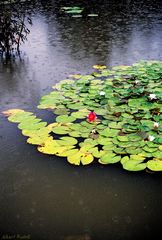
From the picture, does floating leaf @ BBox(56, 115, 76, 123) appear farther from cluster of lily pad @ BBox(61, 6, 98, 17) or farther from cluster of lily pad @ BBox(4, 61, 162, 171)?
cluster of lily pad @ BBox(61, 6, 98, 17)

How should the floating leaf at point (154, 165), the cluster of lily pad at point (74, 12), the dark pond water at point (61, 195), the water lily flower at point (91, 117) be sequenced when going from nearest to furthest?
the dark pond water at point (61, 195) < the floating leaf at point (154, 165) < the water lily flower at point (91, 117) < the cluster of lily pad at point (74, 12)

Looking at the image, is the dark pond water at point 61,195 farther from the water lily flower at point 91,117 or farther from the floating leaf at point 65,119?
the water lily flower at point 91,117

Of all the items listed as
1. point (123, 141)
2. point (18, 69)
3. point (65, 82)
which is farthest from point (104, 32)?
point (123, 141)

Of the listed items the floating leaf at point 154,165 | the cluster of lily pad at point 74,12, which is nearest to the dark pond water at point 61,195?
the floating leaf at point 154,165

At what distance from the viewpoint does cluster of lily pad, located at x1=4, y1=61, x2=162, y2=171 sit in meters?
2.24

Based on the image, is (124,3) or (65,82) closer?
(65,82)

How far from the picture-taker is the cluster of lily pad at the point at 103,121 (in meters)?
2.24

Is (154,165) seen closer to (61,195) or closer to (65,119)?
(61,195)

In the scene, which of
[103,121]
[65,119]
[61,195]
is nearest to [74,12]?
[65,119]

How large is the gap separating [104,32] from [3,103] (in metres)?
3.76

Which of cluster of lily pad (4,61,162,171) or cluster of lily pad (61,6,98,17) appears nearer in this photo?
cluster of lily pad (4,61,162,171)

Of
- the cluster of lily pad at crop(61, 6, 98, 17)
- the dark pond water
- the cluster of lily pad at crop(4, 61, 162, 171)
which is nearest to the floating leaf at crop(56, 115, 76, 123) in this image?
the cluster of lily pad at crop(4, 61, 162, 171)

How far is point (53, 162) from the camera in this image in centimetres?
224

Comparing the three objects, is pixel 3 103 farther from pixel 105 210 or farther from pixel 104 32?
pixel 104 32
